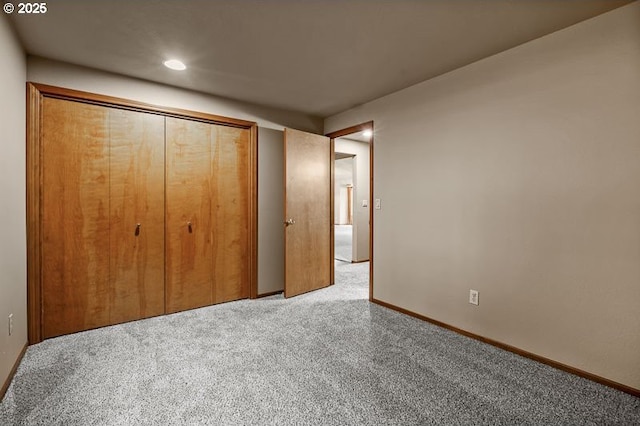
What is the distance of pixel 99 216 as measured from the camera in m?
2.65

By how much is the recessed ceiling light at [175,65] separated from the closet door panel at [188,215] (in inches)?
22.6

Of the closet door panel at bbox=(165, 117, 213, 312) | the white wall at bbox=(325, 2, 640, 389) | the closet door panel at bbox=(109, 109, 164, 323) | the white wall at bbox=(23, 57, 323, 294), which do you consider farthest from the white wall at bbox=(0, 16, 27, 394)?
the white wall at bbox=(325, 2, 640, 389)

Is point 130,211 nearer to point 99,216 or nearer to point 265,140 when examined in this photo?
point 99,216

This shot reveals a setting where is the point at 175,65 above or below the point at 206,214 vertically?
above

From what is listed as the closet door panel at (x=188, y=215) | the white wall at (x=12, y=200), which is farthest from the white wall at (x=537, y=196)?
the white wall at (x=12, y=200)

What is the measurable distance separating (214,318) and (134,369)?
0.93 metres

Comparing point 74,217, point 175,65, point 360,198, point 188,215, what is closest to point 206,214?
point 188,215

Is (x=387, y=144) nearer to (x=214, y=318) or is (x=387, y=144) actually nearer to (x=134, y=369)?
(x=214, y=318)

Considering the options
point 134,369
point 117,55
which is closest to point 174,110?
point 117,55

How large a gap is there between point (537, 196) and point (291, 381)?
2.11 meters

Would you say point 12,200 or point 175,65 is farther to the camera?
point 175,65

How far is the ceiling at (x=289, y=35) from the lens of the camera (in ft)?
5.82

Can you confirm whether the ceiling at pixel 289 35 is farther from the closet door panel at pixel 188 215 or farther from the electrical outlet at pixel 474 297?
the electrical outlet at pixel 474 297

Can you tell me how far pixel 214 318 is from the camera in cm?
292
